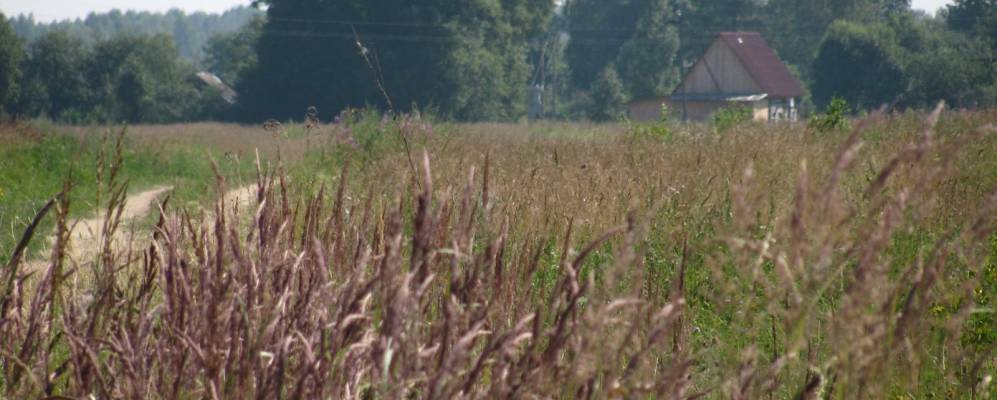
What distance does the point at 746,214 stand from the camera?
123cm

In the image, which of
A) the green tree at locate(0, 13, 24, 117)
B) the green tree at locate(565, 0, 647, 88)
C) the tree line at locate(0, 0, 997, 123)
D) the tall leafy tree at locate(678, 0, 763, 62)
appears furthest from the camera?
the green tree at locate(565, 0, 647, 88)

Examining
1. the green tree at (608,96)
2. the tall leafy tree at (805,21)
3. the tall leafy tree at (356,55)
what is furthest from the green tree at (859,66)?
the tall leafy tree at (356,55)

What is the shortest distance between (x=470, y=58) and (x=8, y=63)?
67.5ft

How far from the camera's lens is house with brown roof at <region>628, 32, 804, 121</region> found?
5100 cm

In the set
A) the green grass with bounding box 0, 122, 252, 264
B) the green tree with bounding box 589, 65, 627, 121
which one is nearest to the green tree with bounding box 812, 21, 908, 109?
the green tree with bounding box 589, 65, 627, 121

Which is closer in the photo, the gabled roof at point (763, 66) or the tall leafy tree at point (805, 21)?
the gabled roof at point (763, 66)

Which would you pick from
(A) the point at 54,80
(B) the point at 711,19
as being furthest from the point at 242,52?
(B) the point at 711,19

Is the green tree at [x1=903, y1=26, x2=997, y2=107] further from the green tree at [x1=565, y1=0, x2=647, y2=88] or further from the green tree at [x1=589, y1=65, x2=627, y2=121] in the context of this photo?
the green tree at [x1=565, y1=0, x2=647, y2=88]

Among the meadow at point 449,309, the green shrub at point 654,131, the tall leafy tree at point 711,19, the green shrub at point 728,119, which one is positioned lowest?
the green shrub at point 728,119

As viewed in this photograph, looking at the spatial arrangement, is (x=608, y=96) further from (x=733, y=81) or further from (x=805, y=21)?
(x=805, y=21)

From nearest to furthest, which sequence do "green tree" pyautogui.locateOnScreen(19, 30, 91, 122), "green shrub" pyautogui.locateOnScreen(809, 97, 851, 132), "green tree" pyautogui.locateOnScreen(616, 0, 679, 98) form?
"green shrub" pyautogui.locateOnScreen(809, 97, 851, 132)
"green tree" pyautogui.locateOnScreen(19, 30, 91, 122)
"green tree" pyautogui.locateOnScreen(616, 0, 679, 98)

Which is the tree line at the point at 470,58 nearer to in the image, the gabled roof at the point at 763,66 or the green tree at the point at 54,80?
the green tree at the point at 54,80

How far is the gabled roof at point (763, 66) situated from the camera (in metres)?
50.9

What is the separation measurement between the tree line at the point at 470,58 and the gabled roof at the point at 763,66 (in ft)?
9.37
